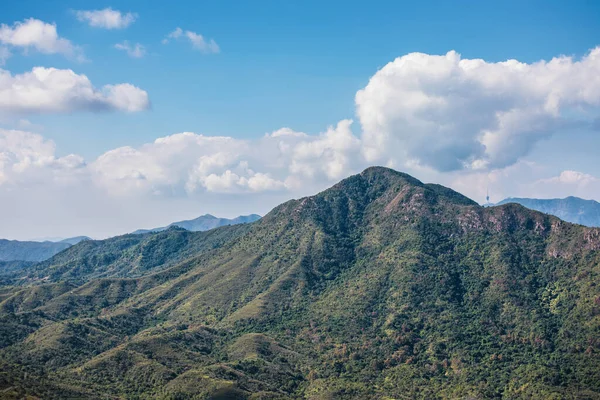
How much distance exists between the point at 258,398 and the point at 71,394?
197ft

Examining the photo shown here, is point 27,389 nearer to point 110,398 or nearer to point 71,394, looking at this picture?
point 71,394

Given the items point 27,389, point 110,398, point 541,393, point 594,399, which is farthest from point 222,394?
point 594,399

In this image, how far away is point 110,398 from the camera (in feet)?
615

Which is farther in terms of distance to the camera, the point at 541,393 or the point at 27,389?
the point at 541,393

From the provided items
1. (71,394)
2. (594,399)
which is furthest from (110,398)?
(594,399)

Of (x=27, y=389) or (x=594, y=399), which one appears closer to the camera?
(x=27, y=389)

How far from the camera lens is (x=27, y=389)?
16650cm

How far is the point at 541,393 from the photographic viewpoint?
7771 inches

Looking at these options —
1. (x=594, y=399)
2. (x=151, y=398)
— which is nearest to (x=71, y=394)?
(x=151, y=398)

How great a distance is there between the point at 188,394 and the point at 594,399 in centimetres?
13568

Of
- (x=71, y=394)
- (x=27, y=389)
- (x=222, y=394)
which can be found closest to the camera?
(x=27, y=389)

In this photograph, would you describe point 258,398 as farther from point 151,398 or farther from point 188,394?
point 151,398

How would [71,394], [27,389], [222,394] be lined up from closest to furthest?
1. [27,389]
2. [71,394]
3. [222,394]

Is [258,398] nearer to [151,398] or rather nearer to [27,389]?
[151,398]
